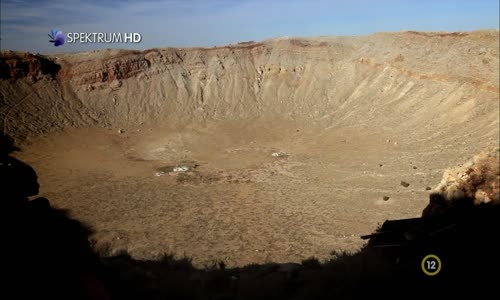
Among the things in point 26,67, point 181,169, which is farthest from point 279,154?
point 26,67

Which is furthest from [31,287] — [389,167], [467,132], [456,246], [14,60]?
[14,60]

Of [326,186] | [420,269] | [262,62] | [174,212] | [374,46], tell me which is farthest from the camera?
[262,62]

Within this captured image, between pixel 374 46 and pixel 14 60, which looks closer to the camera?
pixel 14 60

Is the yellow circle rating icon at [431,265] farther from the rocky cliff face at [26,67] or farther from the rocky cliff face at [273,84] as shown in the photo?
the rocky cliff face at [26,67]

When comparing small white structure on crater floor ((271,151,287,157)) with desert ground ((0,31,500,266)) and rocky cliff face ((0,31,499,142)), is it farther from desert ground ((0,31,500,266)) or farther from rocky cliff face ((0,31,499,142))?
rocky cliff face ((0,31,499,142))

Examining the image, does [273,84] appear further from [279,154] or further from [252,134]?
[279,154]

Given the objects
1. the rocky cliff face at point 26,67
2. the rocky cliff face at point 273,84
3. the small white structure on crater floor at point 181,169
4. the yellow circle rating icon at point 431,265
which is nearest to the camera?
the yellow circle rating icon at point 431,265

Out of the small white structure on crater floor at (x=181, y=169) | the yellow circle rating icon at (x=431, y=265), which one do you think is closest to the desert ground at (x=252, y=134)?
the small white structure on crater floor at (x=181, y=169)

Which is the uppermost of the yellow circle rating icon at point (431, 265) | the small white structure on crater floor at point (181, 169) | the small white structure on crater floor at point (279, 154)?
the yellow circle rating icon at point (431, 265)

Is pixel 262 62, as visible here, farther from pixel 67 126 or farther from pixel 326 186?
pixel 326 186
